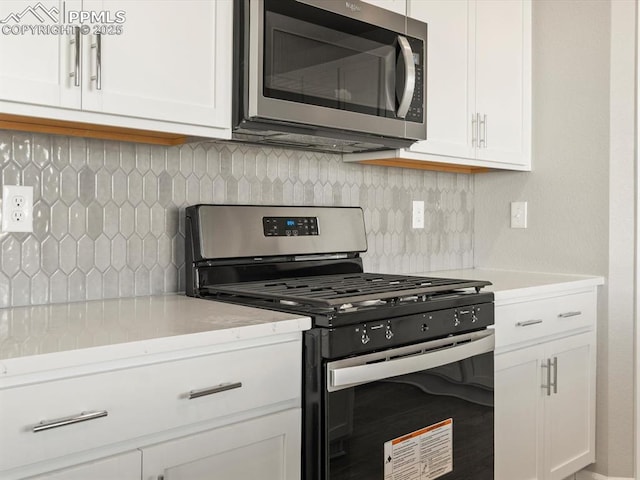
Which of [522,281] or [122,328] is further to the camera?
[522,281]

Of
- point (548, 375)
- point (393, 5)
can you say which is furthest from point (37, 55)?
point (548, 375)

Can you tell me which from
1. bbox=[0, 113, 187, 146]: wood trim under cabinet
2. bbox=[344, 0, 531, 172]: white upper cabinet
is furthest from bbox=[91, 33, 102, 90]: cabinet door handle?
bbox=[344, 0, 531, 172]: white upper cabinet

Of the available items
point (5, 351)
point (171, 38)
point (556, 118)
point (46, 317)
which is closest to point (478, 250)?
point (556, 118)

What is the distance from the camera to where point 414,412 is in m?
1.71

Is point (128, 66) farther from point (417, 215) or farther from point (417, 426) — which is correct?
point (417, 215)

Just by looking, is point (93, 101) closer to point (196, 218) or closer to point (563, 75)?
point (196, 218)

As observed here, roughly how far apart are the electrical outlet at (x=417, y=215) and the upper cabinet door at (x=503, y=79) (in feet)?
1.19

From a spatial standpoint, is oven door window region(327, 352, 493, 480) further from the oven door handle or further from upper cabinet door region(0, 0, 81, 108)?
upper cabinet door region(0, 0, 81, 108)

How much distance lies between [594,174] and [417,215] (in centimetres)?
73

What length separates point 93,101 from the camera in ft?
4.83

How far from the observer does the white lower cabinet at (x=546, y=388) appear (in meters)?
2.16

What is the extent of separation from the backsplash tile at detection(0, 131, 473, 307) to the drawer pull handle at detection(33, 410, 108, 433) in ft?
2.05

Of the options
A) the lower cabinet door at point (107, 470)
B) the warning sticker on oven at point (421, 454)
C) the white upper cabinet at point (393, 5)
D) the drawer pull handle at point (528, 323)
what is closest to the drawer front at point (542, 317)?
the drawer pull handle at point (528, 323)

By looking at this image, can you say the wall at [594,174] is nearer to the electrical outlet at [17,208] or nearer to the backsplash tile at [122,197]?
the backsplash tile at [122,197]
